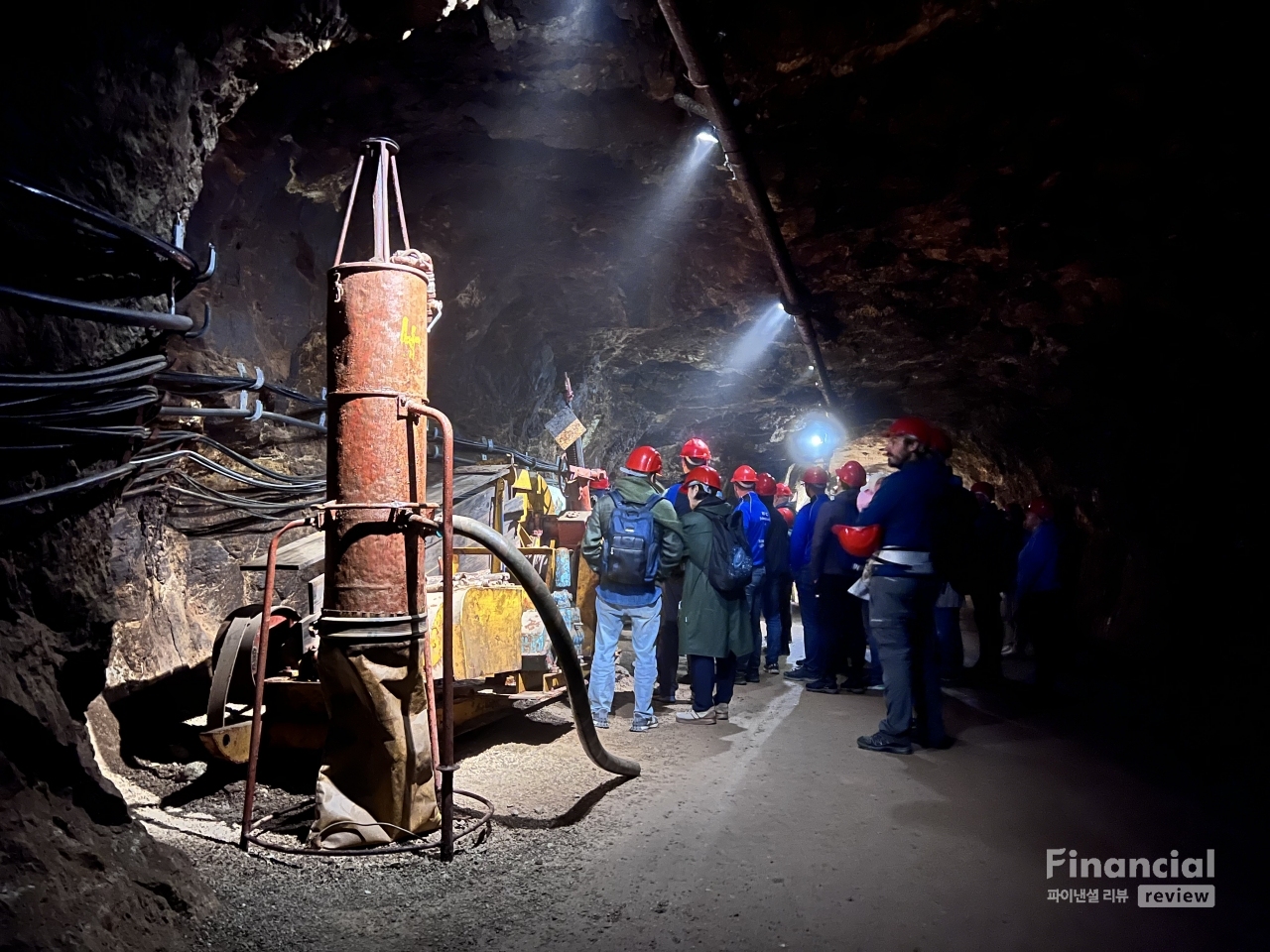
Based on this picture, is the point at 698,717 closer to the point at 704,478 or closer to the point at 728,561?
the point at 728,561

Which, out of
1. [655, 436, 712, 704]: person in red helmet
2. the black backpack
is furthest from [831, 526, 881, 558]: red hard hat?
[655, 436, 712, 704]: person in red helmet

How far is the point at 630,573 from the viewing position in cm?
557

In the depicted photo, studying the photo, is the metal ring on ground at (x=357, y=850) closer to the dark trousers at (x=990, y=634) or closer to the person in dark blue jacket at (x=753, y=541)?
the person in dark blue jacket at (x=753, y=541)

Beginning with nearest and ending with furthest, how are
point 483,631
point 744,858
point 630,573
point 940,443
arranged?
point 744,858
point 483,631
point 940,443
point 630,573

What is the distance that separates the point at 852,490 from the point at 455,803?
478 centimetres

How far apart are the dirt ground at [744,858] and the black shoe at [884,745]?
93mm

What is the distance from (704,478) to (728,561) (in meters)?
0.78

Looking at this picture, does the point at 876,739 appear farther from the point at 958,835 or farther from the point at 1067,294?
the point at 1067,294

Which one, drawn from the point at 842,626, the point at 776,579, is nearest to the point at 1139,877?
the point at 842,626

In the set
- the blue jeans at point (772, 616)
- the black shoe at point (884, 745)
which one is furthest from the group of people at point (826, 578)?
the blue jeans at point (772, 616)

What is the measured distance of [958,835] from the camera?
3553 mm

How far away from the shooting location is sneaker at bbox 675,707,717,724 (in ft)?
19.3

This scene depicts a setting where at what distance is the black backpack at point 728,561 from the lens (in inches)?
228

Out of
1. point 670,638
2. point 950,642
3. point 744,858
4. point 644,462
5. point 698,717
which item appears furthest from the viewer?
point 950,642
